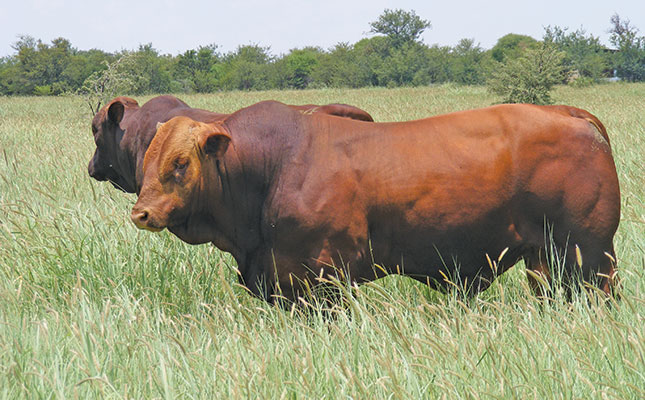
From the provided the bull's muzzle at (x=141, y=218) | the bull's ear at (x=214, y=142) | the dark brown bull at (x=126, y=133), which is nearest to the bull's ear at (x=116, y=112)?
the dark brown bull at (x=126, y=133)

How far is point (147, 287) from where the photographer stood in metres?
3.75

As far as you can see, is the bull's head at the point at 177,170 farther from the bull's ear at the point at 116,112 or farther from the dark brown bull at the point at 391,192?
the bull's ear at the point at 116,112

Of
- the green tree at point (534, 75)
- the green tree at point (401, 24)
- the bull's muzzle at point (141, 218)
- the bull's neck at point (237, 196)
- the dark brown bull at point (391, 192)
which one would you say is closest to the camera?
the bull's muzzle at point (141, 218)

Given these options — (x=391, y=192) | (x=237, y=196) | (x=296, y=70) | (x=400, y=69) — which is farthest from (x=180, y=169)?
(x=296, y=70)

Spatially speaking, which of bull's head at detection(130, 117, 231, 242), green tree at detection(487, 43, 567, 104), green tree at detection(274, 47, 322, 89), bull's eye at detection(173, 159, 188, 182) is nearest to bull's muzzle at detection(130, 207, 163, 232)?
bull's head at detection(130, 117, 231, 242)

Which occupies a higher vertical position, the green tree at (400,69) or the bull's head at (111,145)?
the bull's head at (111,145)

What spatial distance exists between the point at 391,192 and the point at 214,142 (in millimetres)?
856

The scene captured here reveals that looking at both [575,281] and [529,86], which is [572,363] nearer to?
[575,281]

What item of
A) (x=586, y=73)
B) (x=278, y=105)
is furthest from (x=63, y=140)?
(x=586, y=73)

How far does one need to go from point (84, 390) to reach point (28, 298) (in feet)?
5.21

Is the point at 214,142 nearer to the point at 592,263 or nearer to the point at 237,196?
the point at 237,196

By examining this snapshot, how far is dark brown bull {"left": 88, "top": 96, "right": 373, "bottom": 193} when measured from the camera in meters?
4.80

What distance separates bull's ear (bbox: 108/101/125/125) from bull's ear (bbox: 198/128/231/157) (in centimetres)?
194

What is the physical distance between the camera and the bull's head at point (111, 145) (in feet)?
16.5
